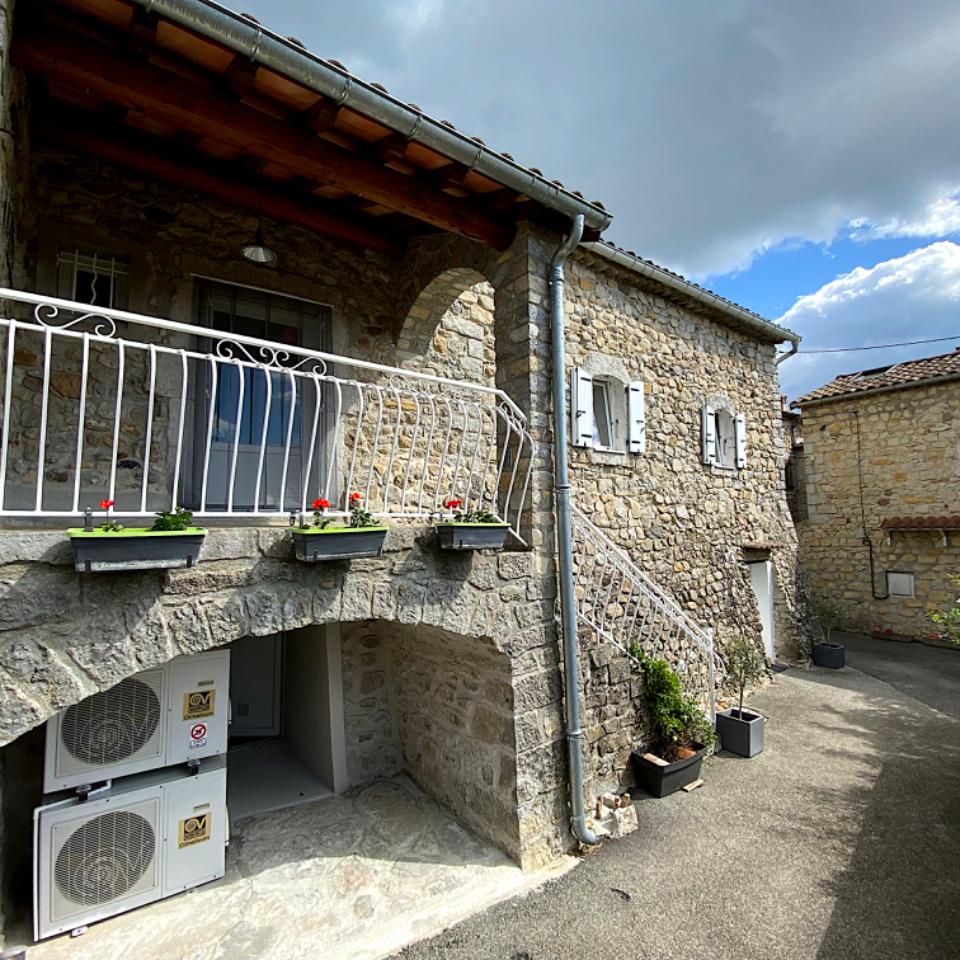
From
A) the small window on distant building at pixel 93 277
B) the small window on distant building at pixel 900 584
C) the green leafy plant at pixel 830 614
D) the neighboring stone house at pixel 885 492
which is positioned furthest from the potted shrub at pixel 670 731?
the small window on distant building at pixel 900 584

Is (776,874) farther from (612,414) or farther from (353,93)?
(353,93)

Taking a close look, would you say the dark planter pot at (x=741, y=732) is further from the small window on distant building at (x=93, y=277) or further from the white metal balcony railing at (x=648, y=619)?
the small window on distant building at (x=93, y=277)

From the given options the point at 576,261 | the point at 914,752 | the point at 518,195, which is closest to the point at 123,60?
the point at 518,195

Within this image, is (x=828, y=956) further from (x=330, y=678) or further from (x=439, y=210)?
(x=439, y=210)

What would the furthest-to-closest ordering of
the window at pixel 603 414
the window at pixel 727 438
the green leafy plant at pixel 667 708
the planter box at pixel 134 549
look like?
the window at pixel 727 438 → the window at pixel 603 414 → the green leafy plant at pixel 667 708 → the planter box at pixel 134 549

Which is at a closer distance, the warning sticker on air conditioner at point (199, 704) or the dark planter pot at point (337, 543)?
the dark planter pot at point (337, 543)

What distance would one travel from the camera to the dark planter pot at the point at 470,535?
3014 mm

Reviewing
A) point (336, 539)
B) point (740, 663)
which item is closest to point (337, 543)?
point (336, 539)

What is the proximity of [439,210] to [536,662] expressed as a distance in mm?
3242

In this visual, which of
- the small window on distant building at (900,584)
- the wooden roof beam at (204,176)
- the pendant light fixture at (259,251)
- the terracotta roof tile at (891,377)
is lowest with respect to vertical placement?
the small window on distant building at (900,584)

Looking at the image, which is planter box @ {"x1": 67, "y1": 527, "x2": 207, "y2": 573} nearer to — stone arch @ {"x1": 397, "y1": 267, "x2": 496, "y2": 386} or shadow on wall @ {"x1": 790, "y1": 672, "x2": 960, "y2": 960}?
stone arch @ {"x1": 397, "y1": 267, "x2": 496, "y2": 386}

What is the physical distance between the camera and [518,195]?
3559mm

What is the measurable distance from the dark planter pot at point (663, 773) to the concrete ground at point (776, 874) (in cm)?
14

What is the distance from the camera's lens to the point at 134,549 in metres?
1.99
